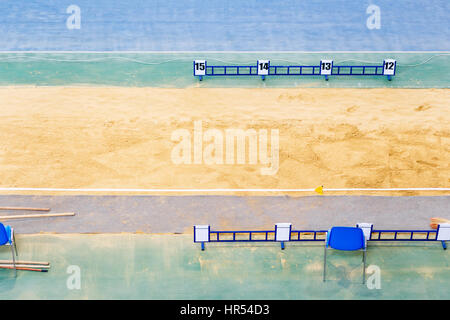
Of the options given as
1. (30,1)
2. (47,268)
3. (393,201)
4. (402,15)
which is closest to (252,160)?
(393,201)

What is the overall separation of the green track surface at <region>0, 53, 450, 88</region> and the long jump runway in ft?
26.5

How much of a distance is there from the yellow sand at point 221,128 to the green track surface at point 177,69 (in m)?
0.80

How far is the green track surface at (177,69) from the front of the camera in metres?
23.6

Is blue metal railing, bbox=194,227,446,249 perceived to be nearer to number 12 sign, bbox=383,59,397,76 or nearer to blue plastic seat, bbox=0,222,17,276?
blue plastic seat, bbox=0,222,17,276

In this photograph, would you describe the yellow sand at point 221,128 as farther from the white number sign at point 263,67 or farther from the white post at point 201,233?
the white post at point 201,233

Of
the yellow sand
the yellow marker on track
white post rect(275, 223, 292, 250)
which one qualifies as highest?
the yellow sand

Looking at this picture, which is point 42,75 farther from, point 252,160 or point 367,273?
point 367,273

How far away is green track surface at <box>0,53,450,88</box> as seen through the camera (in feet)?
77.5

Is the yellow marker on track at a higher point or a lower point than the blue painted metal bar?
higher

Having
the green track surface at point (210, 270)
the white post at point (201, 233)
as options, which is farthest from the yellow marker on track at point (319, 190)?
the white post at point (201, 233)

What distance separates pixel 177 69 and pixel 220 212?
10.6 metres

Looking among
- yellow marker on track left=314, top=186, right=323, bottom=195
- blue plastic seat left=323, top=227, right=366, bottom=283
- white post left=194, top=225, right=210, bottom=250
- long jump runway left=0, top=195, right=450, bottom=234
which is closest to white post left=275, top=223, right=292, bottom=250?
long jump runway left=0, top=195, right=450, bottom=234

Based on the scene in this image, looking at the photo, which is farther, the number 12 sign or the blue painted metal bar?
the number 12 sign

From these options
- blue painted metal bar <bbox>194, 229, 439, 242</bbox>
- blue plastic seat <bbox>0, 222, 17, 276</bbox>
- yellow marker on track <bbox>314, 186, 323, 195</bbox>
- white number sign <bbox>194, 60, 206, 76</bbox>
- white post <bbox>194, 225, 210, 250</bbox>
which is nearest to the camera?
blue plastic seat <bbox>0, 222, 17, 276</bbox>
